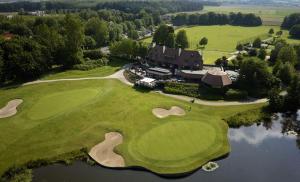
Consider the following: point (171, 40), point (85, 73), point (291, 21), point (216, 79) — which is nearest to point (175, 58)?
point (216, 79)

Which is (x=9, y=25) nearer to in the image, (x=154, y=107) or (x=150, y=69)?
(x=150, y=69)

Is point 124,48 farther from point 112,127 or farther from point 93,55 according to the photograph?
point 112,127

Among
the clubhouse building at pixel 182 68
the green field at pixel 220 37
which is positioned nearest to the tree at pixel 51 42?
the clubhouse building at pixel 182 68

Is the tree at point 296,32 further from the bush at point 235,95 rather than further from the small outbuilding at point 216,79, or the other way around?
the bush at point 235,95

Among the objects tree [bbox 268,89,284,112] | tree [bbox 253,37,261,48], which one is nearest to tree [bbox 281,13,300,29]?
tree [bbox 253,37,261,48]

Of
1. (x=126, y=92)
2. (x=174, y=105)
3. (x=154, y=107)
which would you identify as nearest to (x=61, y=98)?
(x=126, y=92)
